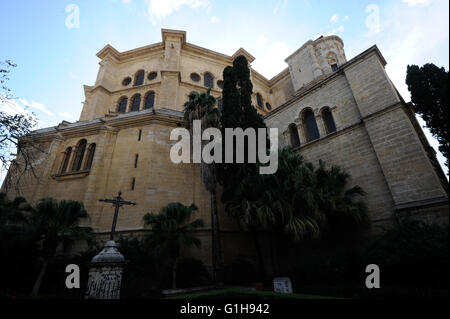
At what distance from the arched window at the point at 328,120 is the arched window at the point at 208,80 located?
13.3m

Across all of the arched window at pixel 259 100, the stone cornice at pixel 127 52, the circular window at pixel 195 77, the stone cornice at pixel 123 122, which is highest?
the stone cornice at pixel 127 52

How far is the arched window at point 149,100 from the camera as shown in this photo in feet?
70.4

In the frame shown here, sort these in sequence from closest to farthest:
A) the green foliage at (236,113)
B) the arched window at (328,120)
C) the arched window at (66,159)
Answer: the green foliage at (236,113) → the arched window at (328,120) → the arched window at (66,159)

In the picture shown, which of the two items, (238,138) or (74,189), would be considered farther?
(74,189)

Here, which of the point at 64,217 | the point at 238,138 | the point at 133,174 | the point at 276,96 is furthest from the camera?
the point at 276,96

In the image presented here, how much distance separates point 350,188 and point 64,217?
13829 mm

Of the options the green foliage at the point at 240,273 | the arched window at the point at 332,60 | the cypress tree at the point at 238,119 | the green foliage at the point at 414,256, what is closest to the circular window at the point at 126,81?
the cypress tree at the point at 238,119

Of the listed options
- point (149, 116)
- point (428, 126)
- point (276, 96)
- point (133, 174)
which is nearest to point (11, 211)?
point (133, 174)

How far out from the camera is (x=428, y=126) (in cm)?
943

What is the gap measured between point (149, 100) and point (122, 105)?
9.48 feet

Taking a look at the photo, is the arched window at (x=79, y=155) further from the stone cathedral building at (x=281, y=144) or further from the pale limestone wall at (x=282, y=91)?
the pale limestone wall at (x=282, y=91)

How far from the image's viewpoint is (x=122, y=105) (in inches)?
876

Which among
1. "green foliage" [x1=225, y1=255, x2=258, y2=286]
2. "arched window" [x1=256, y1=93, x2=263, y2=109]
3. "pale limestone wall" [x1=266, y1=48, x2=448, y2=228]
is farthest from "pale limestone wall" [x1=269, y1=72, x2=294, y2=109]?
"green foliage" [x1=225, y1=255, x2=258, y2=286]
